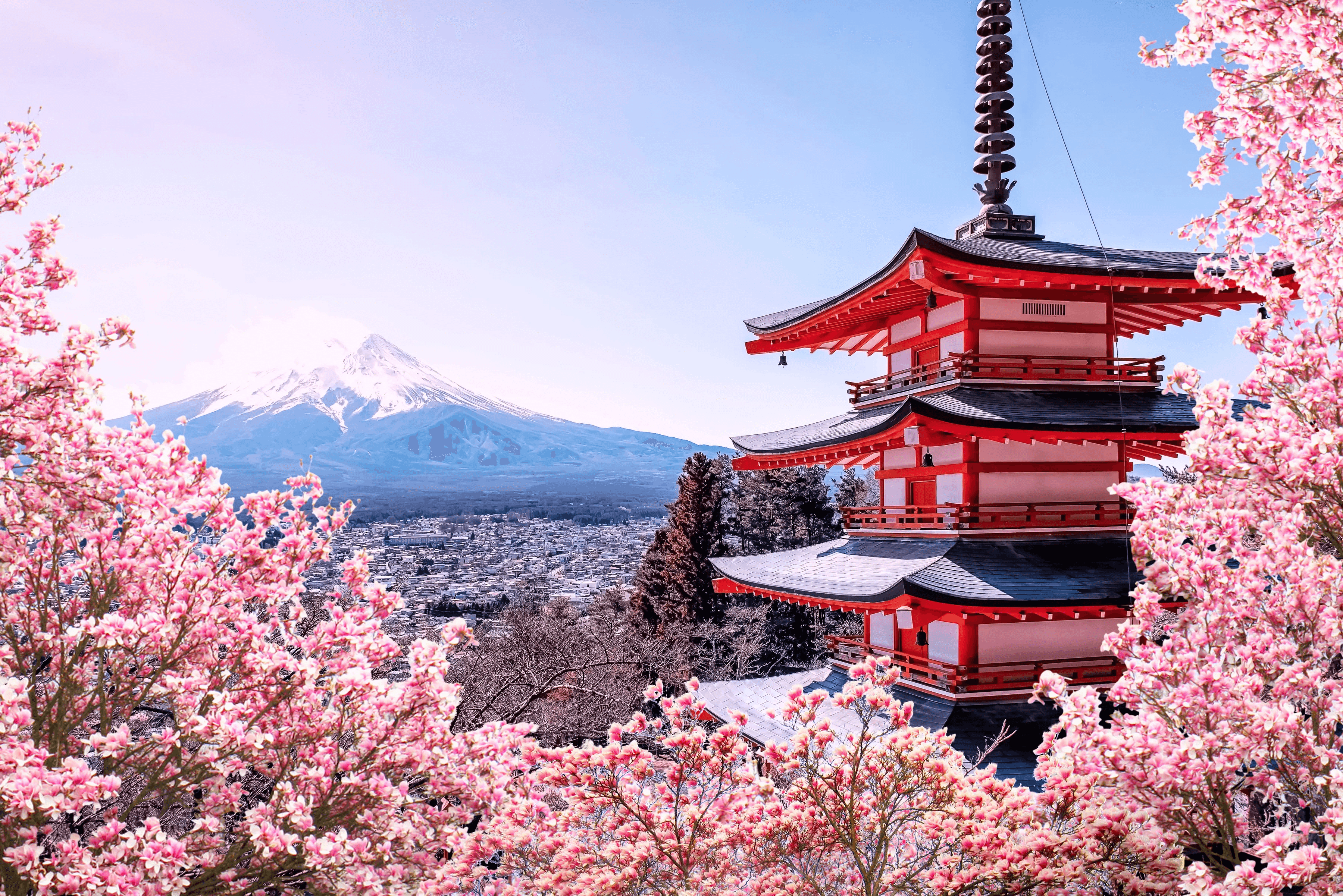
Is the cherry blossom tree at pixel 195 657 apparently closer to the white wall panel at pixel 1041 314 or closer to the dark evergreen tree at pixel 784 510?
the white wall panel at pixel 1041 314

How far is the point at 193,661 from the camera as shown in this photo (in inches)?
203

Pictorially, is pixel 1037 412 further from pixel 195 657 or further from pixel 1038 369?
pixel 195 657

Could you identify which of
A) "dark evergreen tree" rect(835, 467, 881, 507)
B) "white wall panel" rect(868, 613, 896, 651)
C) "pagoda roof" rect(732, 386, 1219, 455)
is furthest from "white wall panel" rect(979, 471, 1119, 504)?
"dark evergreen tree" rect(835, 467, 881, 507)

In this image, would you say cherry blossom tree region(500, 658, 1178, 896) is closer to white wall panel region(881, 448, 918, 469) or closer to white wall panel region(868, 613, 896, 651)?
white wall panel region(868, 613, 896, 651)

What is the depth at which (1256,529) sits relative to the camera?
5.95 metres

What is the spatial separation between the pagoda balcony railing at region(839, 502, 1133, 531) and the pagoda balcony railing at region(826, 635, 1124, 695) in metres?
1.98

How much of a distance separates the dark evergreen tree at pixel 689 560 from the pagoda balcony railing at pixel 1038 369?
19591mm

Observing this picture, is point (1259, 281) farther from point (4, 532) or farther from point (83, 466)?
point (4, 532)

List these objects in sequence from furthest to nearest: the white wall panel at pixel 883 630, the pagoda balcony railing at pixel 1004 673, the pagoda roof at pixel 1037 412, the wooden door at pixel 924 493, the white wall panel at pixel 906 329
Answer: the white wall panel at pixel 906 329
the white wall panel at pixel 883 630
the wooden door at pixel 924 493
the pagoda balcony railing at pixel 1004 673
the pagoda roof at pixel 1037 412

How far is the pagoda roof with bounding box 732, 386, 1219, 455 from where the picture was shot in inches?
463

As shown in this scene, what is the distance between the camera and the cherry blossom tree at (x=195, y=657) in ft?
15.2

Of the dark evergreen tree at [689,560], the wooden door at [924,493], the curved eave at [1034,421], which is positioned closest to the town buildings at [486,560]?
the dark evergreen tree at [689,560]

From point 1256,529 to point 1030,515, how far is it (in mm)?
6979

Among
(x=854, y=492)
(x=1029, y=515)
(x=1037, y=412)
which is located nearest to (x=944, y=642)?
(x=1029, y=515)
